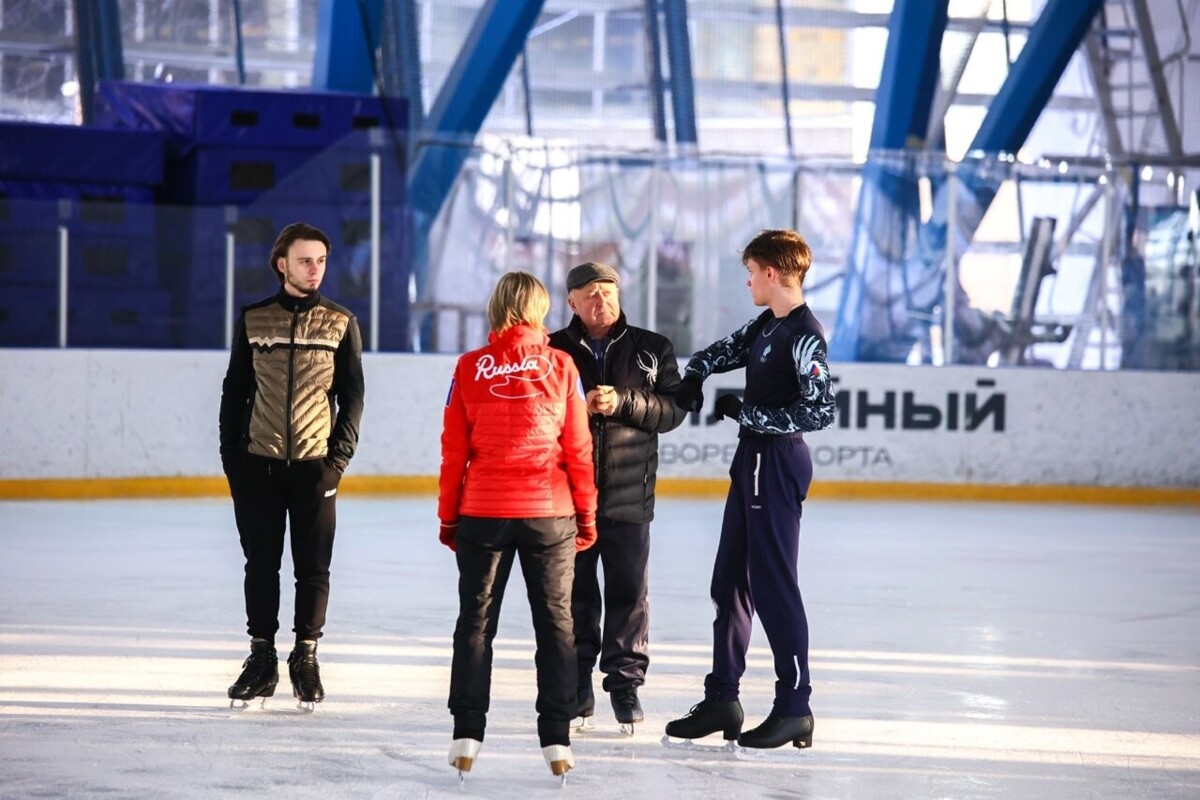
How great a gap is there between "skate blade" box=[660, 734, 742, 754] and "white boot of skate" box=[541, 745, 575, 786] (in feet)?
1.82

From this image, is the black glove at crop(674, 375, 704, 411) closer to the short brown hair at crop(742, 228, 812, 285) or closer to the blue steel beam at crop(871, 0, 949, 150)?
the short brown hair at crop(742, 228, 812, 285)

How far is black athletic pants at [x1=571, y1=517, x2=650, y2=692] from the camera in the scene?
4.64 m

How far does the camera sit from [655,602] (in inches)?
282

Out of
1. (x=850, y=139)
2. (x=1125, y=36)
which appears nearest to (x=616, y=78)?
(x=850, y=139)

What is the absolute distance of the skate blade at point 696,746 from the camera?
176 inches

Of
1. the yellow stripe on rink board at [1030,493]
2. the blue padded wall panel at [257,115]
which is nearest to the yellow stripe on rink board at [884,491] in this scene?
the yellow stripe on rink board at [1030,493]

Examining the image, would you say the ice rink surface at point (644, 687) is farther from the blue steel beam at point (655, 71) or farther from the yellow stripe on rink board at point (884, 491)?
the blue steel beam at point (655, 71)

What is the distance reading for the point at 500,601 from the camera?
4.00 meters

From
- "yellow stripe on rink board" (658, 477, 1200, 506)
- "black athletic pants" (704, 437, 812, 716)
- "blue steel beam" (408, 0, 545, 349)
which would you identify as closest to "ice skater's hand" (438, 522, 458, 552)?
"black athletic pants" (704, 437, 812, 716)

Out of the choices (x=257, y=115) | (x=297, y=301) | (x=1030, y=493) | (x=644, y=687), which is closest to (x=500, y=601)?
(x=297, y=301)

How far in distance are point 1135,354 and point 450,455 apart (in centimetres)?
1021

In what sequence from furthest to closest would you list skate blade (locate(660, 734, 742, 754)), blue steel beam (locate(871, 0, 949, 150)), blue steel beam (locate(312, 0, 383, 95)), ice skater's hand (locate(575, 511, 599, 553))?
blue steel beam (locate(312, 0, 383, 95))
blue steel beam (locate(871, 0, 949, 150))
skate blade (locate(660, 734, 742, 754))
ice skater's hand (locate(575, 511, 599, 553))

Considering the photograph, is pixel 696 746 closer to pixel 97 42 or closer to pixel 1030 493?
pixel 1030 493

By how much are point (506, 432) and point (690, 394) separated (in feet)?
2.58
